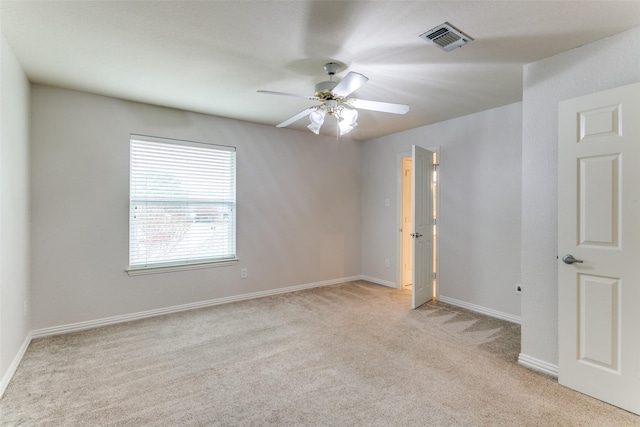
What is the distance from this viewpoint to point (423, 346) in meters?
2.87

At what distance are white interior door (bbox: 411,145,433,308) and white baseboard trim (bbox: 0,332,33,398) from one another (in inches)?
144

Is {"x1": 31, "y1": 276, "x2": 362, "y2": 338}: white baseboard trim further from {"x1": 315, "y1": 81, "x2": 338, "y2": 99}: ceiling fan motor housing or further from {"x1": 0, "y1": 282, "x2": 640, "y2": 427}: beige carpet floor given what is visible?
{"x1": 315, "y1": 81, "x2": 338, "y2": 99}: ceiling fan motor housing

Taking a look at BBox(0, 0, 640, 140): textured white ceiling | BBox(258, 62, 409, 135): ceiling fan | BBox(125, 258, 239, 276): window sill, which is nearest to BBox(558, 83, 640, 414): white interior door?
BBox(0, 0, 640, 140): textured white ceiling

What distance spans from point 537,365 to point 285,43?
3.01 m

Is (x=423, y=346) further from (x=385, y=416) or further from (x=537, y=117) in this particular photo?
(x=537, y=117)

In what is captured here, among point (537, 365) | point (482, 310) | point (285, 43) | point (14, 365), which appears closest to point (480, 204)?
point (482, 310)

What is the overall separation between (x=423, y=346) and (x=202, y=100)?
3293 millimetres

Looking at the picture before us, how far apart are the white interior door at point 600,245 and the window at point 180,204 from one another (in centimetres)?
349

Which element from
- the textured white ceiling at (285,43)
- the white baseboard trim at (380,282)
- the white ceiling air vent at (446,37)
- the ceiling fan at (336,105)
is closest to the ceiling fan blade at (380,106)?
the ceiling fan at (336,105)

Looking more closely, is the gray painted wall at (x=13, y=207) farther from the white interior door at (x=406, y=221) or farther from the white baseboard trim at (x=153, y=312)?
the white interior door at (x=406, y=221)

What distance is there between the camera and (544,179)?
8.04 feet

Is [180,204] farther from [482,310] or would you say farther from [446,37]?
[482,310]

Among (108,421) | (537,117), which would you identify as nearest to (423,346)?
(537,117)

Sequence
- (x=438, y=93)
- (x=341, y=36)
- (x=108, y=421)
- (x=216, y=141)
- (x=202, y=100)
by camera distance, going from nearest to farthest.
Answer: (x=108, y=421) < (x=341, y=36) < (x=438, y=93) < (x=202, y=100) < (x=216, y=141)
